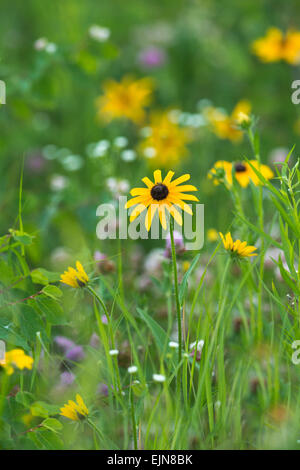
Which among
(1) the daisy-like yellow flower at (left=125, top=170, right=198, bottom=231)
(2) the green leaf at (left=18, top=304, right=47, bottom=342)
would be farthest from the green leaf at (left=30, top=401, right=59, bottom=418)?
(1) the daisy-like yellow flower at (left=125, top=170, right=198, bottom=231)

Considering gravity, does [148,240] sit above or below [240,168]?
below

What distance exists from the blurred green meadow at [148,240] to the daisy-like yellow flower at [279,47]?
15 centimetres

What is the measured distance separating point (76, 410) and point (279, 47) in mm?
1987

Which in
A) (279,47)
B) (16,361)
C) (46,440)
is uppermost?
(279,47)

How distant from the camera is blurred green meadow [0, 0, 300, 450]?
2.98ft

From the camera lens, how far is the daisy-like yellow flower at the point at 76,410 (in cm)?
88

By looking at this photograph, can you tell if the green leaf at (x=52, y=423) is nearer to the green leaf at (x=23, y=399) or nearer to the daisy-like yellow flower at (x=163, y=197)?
the green leaf at (x=23, y=399)

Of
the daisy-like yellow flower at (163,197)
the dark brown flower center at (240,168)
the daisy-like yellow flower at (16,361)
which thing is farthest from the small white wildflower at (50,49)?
the daisy-like yellow flower at (16,361)

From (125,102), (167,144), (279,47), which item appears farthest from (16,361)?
(279,47)

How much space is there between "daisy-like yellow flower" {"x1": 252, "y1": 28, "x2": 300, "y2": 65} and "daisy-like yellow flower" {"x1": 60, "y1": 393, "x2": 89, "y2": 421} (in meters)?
1.91

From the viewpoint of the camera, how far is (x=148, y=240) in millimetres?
2070

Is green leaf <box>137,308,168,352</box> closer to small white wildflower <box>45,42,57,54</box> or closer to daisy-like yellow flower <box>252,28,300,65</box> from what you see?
small white wildflower <box>45,42,57,54</box>

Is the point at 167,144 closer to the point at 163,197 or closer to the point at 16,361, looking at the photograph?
the point at 163,197
